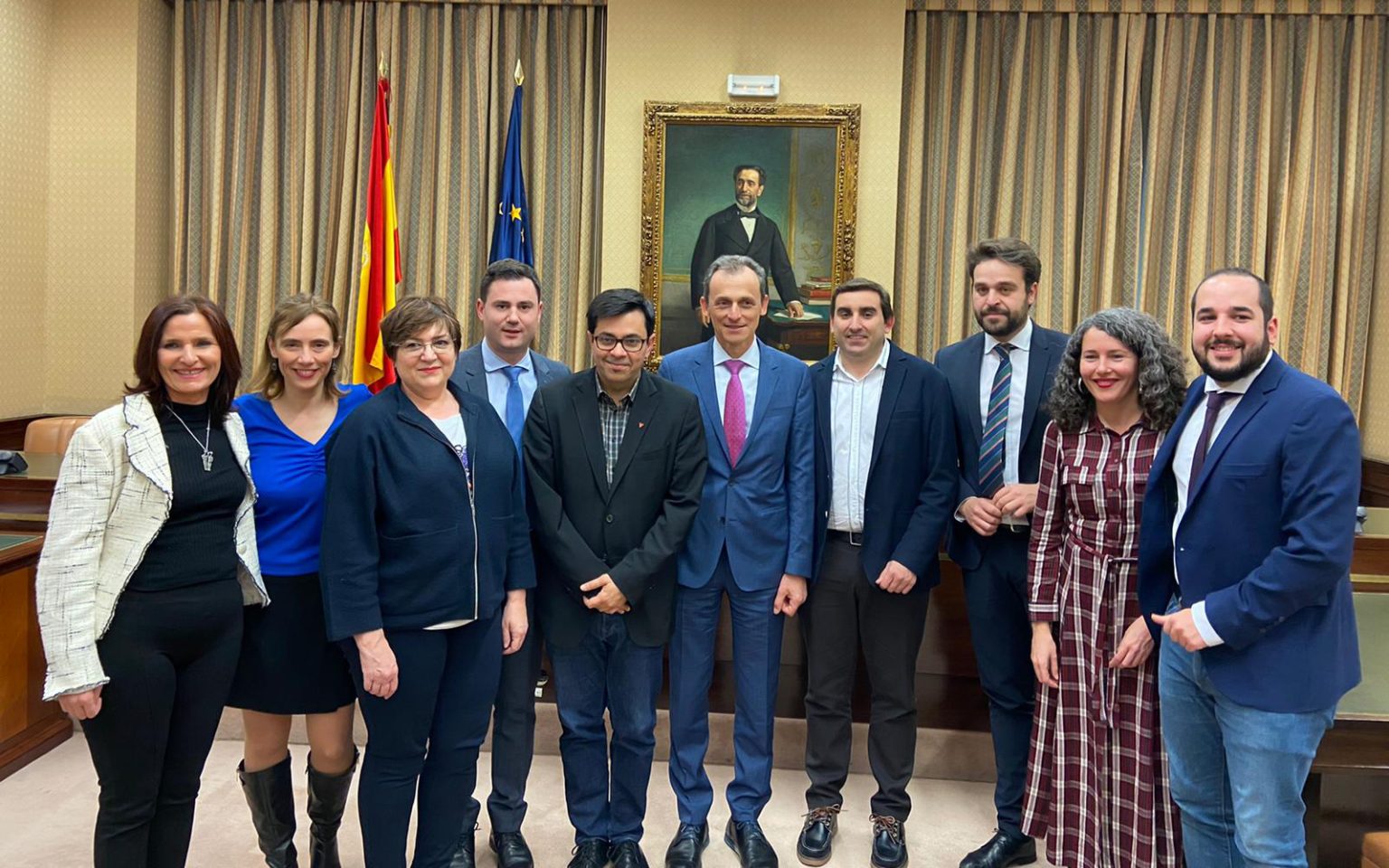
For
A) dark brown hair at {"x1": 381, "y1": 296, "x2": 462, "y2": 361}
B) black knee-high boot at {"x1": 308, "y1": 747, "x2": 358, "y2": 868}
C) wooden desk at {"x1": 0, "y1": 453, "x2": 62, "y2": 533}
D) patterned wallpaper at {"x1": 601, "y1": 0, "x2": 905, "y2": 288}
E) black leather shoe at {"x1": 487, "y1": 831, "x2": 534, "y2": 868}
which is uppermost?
patterned wallpaper at {"x1": 601, "y1": 0, "x2": 905, "y2": 288}

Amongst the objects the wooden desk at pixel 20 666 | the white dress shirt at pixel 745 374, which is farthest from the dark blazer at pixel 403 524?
the wooden desk at pixel 20 666

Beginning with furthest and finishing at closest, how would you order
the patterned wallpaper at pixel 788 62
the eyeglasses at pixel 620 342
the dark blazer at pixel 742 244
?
the dark blazer at pixel 742 244
the patterned wallpaper at pixel 788 62
the eyeglasses at pixel 620 342

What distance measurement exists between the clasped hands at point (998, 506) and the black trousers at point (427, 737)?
1.28 m

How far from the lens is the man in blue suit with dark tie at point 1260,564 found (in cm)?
193

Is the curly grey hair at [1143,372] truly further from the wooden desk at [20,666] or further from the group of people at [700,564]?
the wooden desk at [20,666]

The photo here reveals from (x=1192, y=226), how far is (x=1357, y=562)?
127 inches

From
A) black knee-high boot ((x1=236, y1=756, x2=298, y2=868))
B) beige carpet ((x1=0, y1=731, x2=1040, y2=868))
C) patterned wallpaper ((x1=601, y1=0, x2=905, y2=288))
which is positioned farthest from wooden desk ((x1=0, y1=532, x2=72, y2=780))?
patterned wallpaper ((x1=601, y1=0, x2=905, y2=288))

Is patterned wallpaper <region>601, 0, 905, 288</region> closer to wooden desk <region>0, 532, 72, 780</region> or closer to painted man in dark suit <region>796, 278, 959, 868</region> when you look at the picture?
painted man in dark suit <region>796, 278, 959, 868</region>

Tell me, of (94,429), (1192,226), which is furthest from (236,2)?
(1192,226)

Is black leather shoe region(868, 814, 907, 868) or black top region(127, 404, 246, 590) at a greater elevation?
black top region(127, 404, 246, 590)

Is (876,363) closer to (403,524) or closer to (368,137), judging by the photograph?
(403,524)

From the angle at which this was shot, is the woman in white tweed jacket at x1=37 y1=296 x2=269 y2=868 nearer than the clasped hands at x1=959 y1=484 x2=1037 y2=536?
Yes

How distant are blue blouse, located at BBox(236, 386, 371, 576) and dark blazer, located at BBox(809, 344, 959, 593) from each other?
1.43 meters

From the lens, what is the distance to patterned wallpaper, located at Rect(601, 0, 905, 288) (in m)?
5.82
